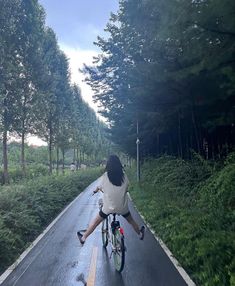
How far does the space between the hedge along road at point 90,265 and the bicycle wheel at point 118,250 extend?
0.45 feet

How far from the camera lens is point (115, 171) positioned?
866 centimetres

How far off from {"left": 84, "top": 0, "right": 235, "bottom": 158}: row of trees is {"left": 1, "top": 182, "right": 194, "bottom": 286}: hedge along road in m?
4.56

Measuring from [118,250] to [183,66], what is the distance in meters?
7.44

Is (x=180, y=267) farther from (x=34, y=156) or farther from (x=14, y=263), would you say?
(x=34, y=156)

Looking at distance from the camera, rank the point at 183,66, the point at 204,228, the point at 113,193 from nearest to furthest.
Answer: the point at 113,193 < the point at 204,228 < the point at 183,66

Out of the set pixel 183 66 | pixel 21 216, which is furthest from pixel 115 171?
pixel 183 66

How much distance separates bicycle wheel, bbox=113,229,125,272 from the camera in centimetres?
787

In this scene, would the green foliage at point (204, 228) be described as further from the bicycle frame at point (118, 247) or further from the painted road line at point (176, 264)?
the bicycle frame at point (118, 247)

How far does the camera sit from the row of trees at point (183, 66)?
8914 mm

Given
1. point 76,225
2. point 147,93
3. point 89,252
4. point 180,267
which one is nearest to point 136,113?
point 147,93

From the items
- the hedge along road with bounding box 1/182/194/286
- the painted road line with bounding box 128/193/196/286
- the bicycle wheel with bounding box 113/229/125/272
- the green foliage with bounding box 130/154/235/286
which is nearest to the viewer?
the green foliage with bounding box 130/154/235/286

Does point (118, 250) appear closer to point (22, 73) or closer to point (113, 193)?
point (113, 193)

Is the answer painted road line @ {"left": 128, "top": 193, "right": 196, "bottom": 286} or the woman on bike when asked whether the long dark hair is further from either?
painted road line @ {"left": 128, "top": 193, "right": 196, "bottom": 286}

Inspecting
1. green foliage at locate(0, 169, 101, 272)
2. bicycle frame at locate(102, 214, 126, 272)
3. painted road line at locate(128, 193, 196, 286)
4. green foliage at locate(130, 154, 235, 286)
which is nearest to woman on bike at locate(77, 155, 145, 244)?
bicycle frame at locate(102, 214, 126, 272)
